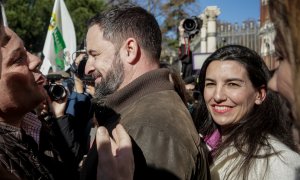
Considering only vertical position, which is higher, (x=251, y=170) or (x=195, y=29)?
(x=195, y=29)

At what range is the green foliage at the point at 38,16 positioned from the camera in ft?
73.4

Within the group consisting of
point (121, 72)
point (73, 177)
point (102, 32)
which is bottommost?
point (73, 177)

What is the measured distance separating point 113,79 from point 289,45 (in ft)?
4.22

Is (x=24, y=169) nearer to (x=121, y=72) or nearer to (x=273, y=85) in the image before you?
(x=121, y=72)

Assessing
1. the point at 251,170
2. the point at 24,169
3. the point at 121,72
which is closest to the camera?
the point at 24,169

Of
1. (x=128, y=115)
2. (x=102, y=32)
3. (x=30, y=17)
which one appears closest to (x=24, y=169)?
(x=128, y=115)

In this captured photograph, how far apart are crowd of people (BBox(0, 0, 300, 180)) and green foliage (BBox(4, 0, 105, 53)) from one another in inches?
776

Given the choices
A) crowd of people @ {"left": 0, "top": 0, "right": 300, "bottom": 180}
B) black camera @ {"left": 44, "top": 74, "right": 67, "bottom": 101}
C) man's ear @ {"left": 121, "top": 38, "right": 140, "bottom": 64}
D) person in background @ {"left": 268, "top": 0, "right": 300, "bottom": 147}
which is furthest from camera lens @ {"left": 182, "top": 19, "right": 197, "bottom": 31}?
person in background @ {"left": 268, "top": 0, "right": 300, "bottom": 147}

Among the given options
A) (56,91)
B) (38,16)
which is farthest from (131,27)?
(38,16)

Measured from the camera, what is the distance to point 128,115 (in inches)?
81.7

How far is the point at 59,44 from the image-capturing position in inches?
272

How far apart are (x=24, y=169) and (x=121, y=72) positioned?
71 centimetres

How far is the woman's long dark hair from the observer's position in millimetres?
2602

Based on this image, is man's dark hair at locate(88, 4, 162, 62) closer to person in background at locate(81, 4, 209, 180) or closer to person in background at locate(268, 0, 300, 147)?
person in background at locate(81, 4, 209, 180)
